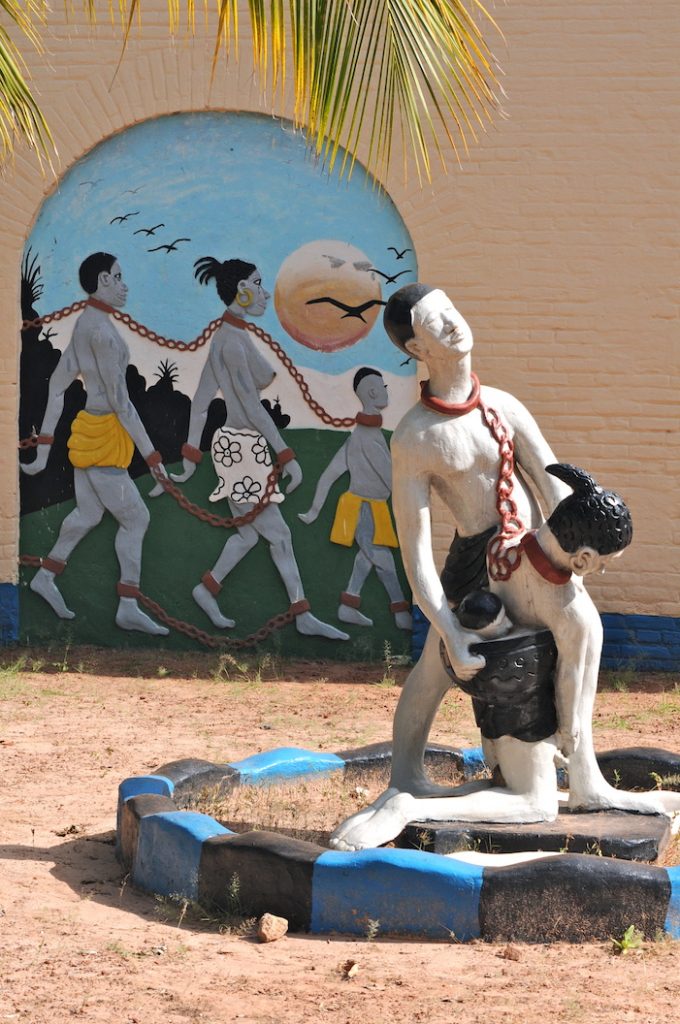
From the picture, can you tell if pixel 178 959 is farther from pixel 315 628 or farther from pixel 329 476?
pixel 329 476

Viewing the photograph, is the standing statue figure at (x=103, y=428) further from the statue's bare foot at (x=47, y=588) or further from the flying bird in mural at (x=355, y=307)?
the flying bird in mural at (x=355, y=307)

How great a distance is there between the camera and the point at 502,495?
5.17 metres

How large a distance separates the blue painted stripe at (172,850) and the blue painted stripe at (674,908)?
145 centimetres

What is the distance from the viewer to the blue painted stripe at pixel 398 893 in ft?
15.0

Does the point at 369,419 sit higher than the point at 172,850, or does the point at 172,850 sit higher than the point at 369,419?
the point at 369,419

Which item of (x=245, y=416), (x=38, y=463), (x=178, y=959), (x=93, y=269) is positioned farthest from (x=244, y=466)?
(x=178, y=959)

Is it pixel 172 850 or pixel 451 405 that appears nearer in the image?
pixel 172 850

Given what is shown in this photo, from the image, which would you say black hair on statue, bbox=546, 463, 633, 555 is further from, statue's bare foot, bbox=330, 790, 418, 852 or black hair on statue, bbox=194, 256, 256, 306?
black hair on statue, bbox=194, 256, 256, 306

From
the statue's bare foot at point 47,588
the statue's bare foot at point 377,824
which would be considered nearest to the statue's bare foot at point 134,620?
the statue's bare foot at point 47,588

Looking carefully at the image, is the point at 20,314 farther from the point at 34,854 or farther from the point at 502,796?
the point at 502,796

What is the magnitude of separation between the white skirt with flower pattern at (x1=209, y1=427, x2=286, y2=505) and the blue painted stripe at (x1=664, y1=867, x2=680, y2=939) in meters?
5.50

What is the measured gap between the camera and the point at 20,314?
983 cm

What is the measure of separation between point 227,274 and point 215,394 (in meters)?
0.78

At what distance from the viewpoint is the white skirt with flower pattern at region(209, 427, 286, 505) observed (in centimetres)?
973
